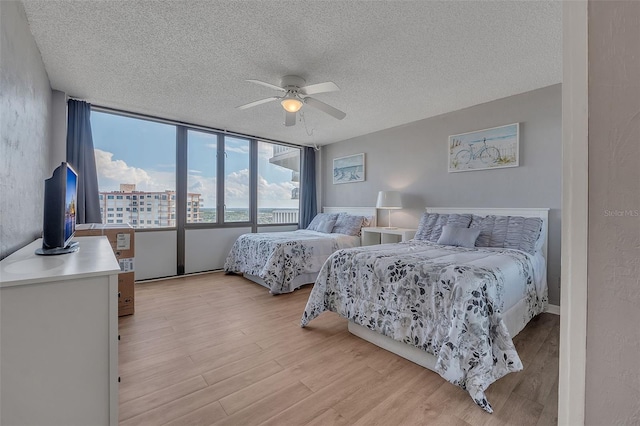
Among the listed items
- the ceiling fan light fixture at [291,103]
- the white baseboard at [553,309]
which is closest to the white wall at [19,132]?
the ceiling fan light fixture at [291,103]

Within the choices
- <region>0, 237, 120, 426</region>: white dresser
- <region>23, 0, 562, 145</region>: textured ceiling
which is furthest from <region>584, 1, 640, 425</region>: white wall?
<region>23, 0, 562, 145</region>: textured ceiling

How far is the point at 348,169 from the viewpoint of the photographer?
203 inches

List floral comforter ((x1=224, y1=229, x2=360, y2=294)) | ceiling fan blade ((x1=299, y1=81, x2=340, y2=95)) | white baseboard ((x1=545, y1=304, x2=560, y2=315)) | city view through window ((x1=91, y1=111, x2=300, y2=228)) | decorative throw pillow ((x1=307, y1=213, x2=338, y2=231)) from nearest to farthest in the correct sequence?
ceiling fan blade ((x1=299, y1=81, x2=340, y2=95)) < white baseboard ((x1=545, y1=304, x2=560, y2=315)) < floral comforter ((x1=224, y1=229, x2=360, y2=294)) < city view through window ((x1=91, y1=111, x2=300, y2=228)) < decorative throw pillow ((x1=307, y1=213, x2=338, y2=231))

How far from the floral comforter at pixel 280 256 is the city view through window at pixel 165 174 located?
0.85 meters

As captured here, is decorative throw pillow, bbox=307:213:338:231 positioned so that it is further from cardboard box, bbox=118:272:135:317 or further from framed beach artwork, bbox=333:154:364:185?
cardboard box, bbox=118:272:135:317

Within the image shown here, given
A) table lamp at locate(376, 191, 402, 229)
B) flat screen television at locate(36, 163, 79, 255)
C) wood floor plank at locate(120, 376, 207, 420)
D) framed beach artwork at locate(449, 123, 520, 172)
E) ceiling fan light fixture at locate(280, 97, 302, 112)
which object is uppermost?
ceiling fan light fixture at locate(280, 97, 302, 112)

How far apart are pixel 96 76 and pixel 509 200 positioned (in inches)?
181

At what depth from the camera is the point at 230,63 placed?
2.45 meters

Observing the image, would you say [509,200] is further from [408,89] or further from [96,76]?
[96,76]

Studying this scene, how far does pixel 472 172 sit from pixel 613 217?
10.7 feet

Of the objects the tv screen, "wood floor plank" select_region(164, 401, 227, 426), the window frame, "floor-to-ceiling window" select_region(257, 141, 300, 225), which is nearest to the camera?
"wood floor plank" select_region(164, 401, 227, 426)

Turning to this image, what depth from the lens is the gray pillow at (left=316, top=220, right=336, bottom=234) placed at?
4.71 metres

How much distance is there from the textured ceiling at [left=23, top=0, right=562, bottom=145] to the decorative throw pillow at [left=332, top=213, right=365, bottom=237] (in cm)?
185

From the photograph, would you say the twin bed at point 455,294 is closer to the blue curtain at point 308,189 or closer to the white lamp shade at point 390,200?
the white lamp shade at point 390,200
